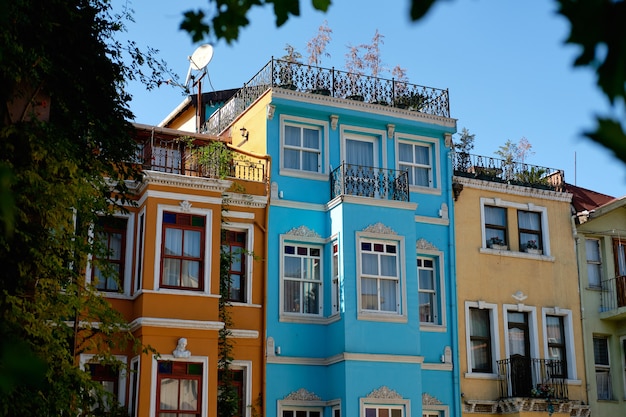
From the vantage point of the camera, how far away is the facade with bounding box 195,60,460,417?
19.3m

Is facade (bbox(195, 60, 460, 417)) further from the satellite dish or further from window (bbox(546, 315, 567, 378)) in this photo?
window (bbox(546, 315, 567, 378))

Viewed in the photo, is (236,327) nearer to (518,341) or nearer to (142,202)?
(142,202)

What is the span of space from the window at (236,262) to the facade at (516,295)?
515 cm

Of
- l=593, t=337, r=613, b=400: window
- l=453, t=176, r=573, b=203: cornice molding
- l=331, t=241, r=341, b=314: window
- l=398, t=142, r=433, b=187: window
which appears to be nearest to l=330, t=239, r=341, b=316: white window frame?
l=331, t=241, r=341, b=314: window

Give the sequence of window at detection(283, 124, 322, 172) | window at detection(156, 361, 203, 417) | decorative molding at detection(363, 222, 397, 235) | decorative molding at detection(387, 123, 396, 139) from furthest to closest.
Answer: decorative molding at detection(387, 123, 396, 139), window at detection(283, 124, 322, 172), decorative molding at detection(363, 222, 397, 235), window at detection(156, 361, 203, 417)

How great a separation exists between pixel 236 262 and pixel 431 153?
5672mm

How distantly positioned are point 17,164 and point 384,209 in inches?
384

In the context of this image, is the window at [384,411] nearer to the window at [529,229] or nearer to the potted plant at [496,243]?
the potted plant at [496,243]

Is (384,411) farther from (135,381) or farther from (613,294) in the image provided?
(613,294)

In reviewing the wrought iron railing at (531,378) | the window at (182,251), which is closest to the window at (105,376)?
the window at (182,251)

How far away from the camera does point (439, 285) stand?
21359mm

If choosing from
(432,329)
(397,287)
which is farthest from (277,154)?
(432,329)

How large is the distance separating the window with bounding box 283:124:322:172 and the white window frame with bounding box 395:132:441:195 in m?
2.02

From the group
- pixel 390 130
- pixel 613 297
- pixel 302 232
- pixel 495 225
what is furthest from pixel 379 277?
pixel 613 297
